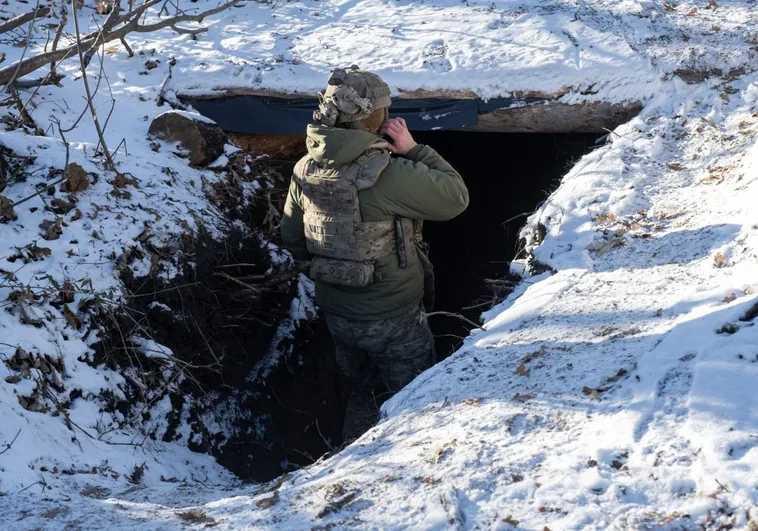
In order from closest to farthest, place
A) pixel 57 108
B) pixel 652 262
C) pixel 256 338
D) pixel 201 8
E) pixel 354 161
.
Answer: pixel 652 262, pixel 354 161, pixel 256 338, pixel 57 108, pixel 201 8

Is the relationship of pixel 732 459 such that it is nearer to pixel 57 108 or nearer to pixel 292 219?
pixel 292 219

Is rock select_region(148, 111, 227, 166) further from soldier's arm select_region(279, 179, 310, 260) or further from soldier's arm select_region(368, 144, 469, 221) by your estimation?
soldier's arm select_region(368, 144, 469, 221)

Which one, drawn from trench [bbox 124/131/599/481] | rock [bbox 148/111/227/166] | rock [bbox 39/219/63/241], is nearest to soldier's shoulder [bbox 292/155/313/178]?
trench [bbox 124/131/599/481]

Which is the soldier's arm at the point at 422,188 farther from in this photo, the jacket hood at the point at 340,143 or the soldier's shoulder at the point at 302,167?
the soldier's shoulder at the point at 302,167

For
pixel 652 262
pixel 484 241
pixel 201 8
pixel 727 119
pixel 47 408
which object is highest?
pixel 201 8

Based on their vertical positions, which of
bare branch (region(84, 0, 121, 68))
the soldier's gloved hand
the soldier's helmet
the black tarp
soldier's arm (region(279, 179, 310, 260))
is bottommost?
soldier's arm (region(279, 179, 310, 260))

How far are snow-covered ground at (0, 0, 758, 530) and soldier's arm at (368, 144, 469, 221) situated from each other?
66cm

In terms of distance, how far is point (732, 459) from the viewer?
2252 mm

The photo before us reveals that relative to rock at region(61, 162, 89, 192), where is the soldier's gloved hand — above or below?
above

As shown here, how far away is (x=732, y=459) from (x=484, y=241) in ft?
18.2

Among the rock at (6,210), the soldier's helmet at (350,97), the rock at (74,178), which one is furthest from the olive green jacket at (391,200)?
the rock at (6,210)

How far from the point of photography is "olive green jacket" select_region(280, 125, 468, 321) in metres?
3.97

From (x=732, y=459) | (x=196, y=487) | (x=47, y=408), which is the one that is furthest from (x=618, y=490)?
(x=47, y=408)

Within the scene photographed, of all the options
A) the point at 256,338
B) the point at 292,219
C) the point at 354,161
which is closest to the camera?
the point at 354,161
